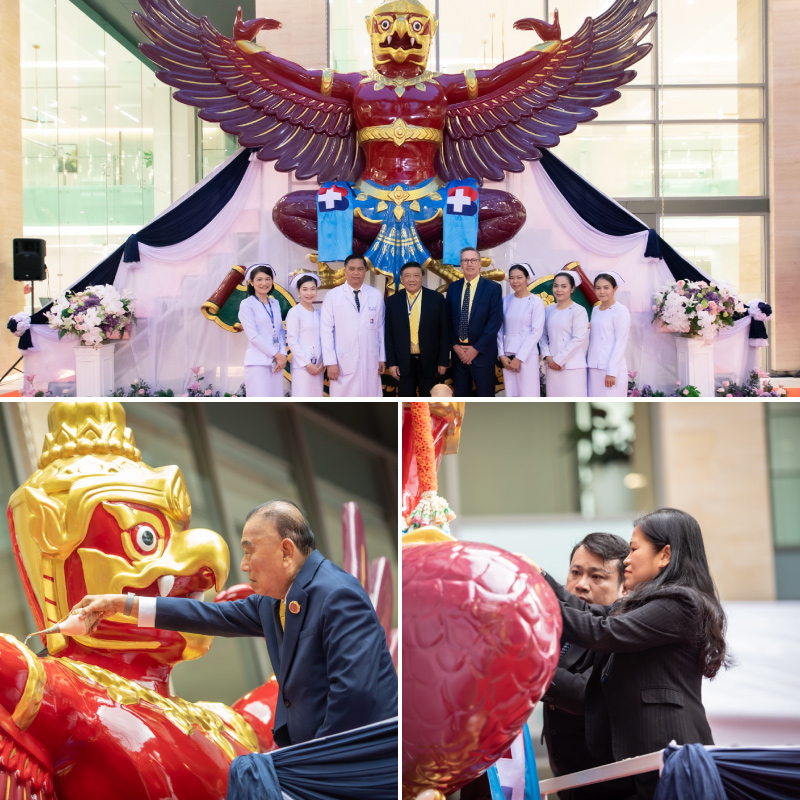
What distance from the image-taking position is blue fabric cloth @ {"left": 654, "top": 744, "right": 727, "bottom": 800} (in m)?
1.38

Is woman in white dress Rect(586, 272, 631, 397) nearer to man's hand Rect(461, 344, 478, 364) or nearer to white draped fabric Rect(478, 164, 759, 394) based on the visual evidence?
white draped fabric Rect(478, 164, 759, 394)

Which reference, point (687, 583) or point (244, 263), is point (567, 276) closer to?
point (244, 263)

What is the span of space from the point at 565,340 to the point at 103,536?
4.59 meters

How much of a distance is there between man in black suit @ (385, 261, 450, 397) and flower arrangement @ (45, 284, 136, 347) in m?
1.70

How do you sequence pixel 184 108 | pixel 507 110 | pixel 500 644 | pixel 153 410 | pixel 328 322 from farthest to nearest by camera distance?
pixel 184 108
pixel 507 110
pixel 328 322
pixel 153 410
pixel 500 644

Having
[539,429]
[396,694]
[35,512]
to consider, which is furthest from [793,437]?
[35,512]

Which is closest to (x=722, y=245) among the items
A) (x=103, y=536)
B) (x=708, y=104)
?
(x=708, y=104)

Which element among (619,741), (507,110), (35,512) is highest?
(507,110)

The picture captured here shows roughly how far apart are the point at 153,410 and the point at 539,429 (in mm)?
620

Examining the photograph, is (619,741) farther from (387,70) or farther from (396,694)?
(387,70)

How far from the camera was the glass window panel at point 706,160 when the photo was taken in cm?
1133

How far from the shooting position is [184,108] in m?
13.7

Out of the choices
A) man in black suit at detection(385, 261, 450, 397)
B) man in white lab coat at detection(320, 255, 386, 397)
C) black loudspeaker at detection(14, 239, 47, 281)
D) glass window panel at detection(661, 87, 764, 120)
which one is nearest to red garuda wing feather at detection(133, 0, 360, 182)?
man in white lab coat at detection(320, 255, 386, 397)

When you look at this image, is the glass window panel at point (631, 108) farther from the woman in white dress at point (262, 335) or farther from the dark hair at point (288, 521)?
the dark hair at point (288, 521)
